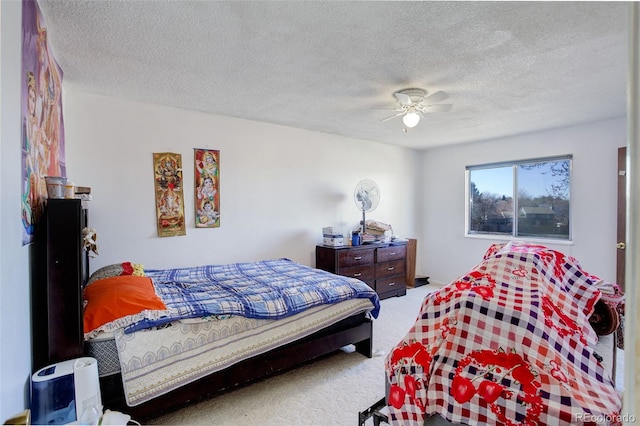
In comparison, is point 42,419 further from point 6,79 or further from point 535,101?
point 535,101

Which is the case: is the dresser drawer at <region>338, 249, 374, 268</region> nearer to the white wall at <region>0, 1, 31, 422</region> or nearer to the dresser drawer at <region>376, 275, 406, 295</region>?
the dresser drawer at <region>376, 275, 406, 295</region>

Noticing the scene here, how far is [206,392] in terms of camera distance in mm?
1946

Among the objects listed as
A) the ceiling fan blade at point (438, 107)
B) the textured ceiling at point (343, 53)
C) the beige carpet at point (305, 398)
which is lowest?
the beige carpet at point (305, 398)

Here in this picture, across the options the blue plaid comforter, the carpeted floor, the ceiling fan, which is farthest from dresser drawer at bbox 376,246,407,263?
the ceiling fan

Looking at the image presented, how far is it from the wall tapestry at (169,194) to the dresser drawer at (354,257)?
6.23 ft

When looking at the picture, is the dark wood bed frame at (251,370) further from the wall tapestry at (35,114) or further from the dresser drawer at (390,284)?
the dresser drawer at (390,284)

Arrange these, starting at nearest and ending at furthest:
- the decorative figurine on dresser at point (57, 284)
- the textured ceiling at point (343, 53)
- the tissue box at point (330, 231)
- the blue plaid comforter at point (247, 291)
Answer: the decorative figurine on dresser at point (57, 284) → the textured ceiling at point (343, 53) → the blue plaid comforter at point (247, 291) → the tissue box at point (330, 231)

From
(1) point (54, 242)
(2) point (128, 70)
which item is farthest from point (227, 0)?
(1) point (54, 242)

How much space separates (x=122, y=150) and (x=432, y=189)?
4600 mm

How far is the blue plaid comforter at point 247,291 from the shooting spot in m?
2.06

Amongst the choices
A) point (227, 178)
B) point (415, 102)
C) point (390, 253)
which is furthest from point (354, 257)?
point (415, 102)

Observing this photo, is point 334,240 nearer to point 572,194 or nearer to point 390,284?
point 390,284

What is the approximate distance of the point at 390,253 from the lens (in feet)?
14.9

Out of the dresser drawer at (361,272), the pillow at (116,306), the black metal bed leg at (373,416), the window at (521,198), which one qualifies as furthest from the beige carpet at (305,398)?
the window at (521,198)
